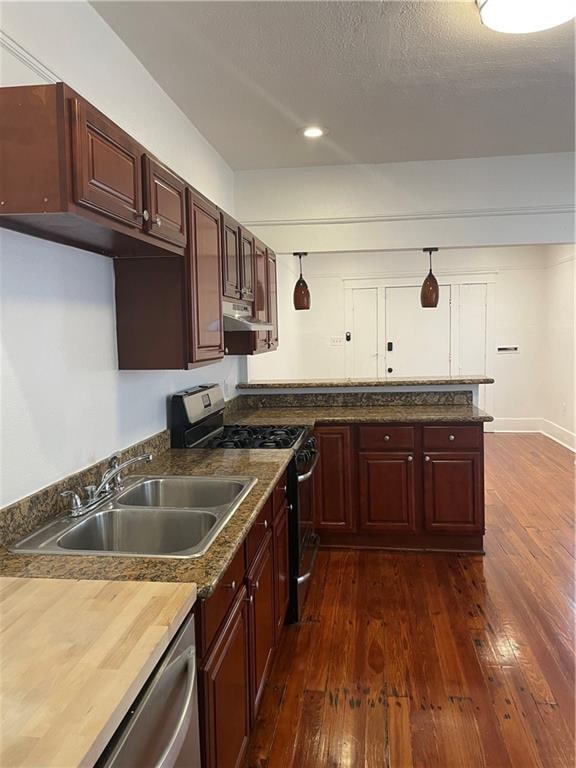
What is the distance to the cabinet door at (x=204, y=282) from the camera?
2.33m

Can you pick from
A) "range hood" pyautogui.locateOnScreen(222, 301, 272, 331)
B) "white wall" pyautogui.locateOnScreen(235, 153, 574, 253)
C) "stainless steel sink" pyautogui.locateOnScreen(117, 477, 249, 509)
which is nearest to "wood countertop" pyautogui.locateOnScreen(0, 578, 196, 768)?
"stainless steel sink" pyautogui.locateOnScreen(117, 477, 249, 509)

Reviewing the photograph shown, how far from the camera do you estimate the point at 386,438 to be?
12.2 ft

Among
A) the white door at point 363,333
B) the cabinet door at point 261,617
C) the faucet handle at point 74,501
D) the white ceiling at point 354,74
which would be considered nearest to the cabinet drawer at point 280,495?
the cabinet door at point 261,617

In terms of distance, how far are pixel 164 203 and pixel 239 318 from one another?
1200 mm

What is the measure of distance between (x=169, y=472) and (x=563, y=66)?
103 inches

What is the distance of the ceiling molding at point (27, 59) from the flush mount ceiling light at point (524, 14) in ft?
5.05

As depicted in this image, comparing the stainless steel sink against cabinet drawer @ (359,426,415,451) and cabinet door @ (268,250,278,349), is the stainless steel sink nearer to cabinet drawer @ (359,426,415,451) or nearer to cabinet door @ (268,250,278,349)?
cabinet drawer @ (359,426,415,451)

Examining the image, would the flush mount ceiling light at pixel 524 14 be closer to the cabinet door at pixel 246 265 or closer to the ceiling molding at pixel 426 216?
the cabinet door at pixel 246 265

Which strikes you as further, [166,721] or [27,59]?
[27,59]

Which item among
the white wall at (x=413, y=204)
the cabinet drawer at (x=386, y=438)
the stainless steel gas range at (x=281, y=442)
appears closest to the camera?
the stainless steel gas range at (x=281, y=442)

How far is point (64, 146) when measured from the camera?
138cm

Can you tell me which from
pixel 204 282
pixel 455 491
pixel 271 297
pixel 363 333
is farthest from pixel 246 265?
pixel 363 333

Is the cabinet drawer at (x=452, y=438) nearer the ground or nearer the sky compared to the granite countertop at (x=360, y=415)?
nearer the ground

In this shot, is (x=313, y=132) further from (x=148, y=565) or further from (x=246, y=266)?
(x=148, y=565)
